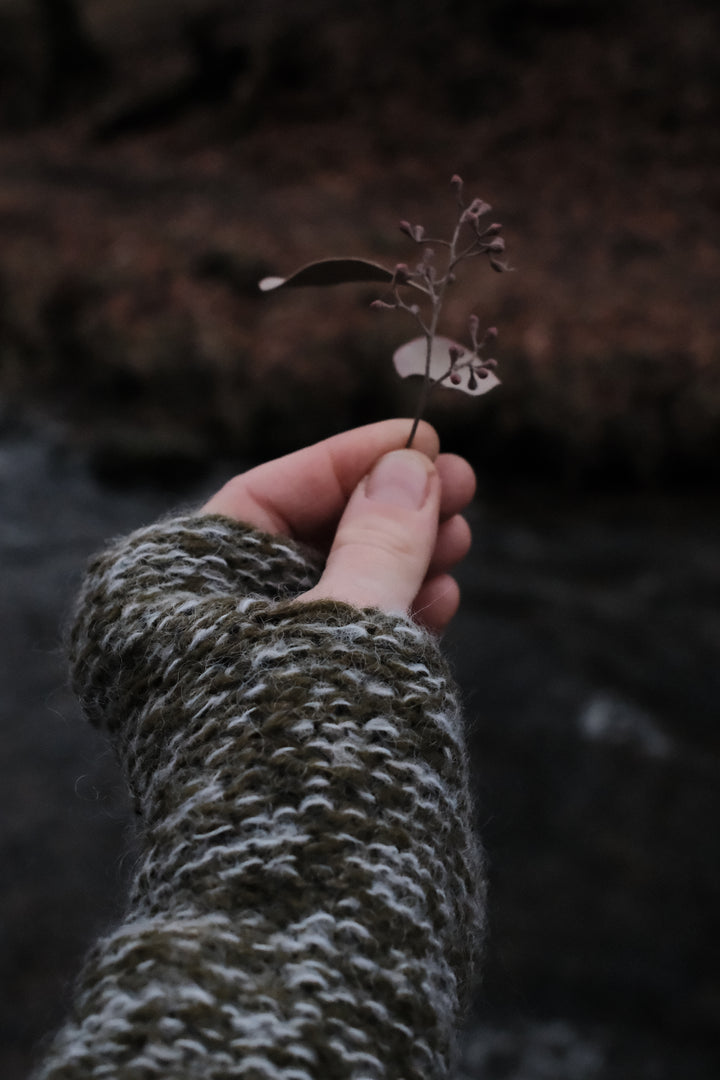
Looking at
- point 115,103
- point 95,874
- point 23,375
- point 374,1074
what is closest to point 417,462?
point 374,1074

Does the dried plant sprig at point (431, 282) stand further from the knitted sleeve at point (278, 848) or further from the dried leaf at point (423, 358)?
the knitted sleeve at point (278, 848)

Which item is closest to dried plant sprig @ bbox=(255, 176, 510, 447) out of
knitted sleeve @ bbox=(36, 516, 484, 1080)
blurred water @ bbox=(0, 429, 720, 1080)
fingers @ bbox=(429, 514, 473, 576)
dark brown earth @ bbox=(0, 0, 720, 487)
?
fingers @ bbox=(429, 514, 473, 576)

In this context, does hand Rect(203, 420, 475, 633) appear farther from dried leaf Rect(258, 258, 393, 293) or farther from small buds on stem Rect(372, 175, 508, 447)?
dried leaf Rect(258, 258, 393, 293)

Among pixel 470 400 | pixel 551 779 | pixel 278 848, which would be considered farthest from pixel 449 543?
pixel 470 400

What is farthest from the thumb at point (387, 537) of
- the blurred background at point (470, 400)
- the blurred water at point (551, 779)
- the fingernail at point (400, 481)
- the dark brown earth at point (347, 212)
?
the dark brown earth at point (347, 212)

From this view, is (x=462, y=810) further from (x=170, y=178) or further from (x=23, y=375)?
(x=170, y=178)

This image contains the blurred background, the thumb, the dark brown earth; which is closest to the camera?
the thumb

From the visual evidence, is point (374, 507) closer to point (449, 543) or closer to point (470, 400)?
point (449, 543)
